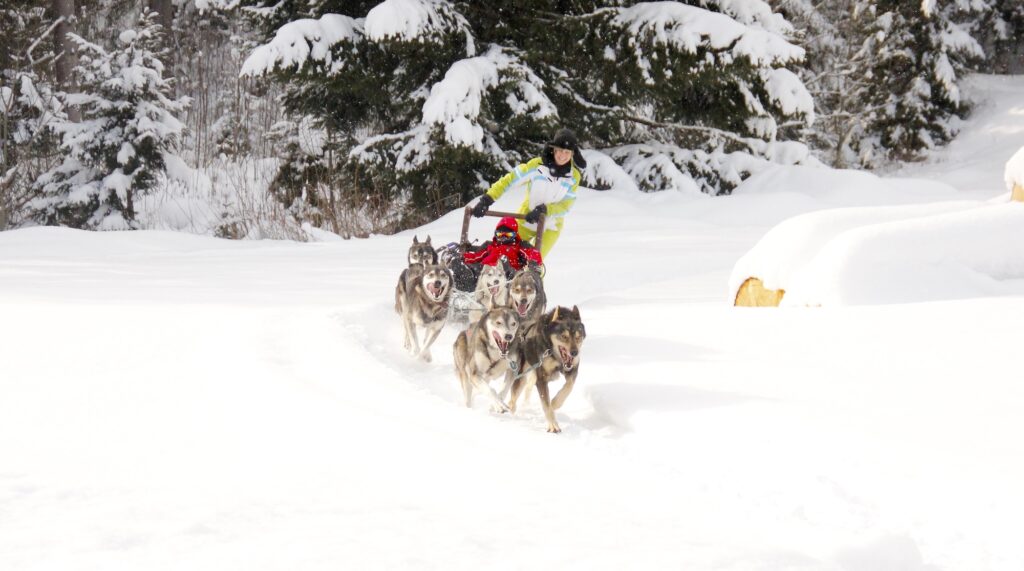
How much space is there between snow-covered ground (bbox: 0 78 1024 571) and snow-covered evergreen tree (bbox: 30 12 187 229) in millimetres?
10656

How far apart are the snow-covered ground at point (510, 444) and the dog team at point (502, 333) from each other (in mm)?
222

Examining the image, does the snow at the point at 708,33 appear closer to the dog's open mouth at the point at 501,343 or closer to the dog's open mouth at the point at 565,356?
the dog's open mouth at the point at 501,343

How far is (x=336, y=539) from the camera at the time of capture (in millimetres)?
2682

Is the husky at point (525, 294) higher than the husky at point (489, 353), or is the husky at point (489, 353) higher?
the husky at point (525, 294)

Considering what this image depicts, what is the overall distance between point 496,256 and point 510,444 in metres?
3.38

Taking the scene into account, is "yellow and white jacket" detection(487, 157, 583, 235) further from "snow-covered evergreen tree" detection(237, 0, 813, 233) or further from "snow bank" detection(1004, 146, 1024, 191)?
"snow-covered evergreen tree" detection(237, 0, 813, 233)

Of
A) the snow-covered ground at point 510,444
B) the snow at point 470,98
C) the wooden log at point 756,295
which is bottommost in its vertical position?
the snow-covered ground at point 510,444

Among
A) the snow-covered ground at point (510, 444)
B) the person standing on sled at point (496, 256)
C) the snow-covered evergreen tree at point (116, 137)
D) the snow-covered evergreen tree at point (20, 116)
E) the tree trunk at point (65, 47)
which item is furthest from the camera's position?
the tree trunk at point (65, 47)

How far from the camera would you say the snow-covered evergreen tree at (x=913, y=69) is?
26328mm

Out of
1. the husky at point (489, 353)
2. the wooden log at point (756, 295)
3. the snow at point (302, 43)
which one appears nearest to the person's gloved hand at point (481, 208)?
the husky at point (489, 353)

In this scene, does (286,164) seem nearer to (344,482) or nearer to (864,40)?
(344,482)

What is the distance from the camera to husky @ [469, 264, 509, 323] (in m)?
6.76

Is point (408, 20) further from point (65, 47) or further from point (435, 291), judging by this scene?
point (65, 47)

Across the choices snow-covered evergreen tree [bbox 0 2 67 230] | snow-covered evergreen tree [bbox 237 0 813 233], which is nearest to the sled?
snow-covered evergreen tree [bbox 237 0 813 233]
